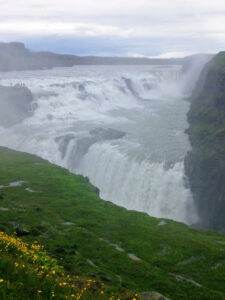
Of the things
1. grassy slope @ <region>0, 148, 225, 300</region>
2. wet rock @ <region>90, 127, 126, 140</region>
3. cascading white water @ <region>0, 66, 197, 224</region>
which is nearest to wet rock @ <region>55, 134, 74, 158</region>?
cascading white water @ <region>0, 66, 197, 224</region>

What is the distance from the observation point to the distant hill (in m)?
154

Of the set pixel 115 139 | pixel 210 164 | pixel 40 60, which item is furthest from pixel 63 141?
pixel 40 60

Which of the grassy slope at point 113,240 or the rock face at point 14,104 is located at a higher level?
the rock face at point 14,104

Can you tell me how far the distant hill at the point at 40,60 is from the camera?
154m

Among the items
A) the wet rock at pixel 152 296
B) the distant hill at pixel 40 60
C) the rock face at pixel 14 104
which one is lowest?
the wet rock at pixel 152 296

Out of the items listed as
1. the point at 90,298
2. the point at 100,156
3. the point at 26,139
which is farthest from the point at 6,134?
the point at 90,298

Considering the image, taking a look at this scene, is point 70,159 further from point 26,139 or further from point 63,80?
point 63,80

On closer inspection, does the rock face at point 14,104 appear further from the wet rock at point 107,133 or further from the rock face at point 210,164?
the rock face at point 210,164

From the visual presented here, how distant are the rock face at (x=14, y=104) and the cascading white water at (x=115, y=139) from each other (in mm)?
1824

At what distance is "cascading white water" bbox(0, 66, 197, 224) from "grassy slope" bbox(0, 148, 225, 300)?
11.1 m

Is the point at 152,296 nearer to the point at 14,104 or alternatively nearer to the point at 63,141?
the point at 63,141

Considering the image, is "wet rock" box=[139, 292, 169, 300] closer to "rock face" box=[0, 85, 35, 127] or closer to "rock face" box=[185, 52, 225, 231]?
"rock face" box=[185, 52, 225, 231]

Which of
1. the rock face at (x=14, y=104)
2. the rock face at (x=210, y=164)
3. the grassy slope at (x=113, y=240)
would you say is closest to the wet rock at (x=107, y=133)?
the rock face at (x=210, y=164)

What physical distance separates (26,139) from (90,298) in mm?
48252
